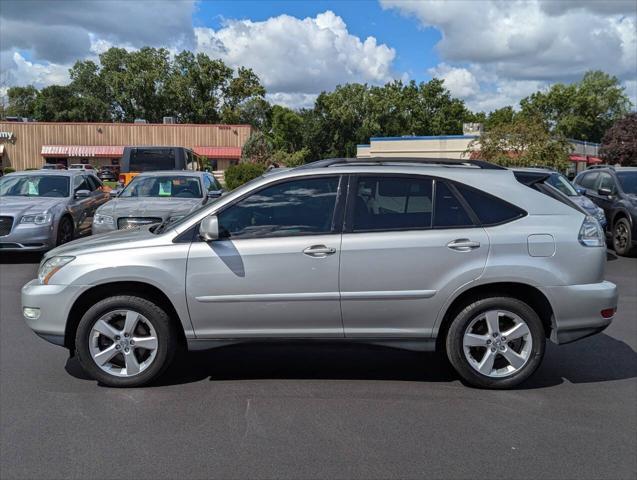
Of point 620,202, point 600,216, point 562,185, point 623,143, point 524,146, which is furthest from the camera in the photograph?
point 623,143

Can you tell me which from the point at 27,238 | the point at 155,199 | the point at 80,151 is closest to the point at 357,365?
the point at 155,199

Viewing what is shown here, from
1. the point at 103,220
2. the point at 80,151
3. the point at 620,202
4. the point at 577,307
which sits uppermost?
the point at 80,151

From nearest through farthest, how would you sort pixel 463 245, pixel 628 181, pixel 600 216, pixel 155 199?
pixel 463 245 → pixel 155 199 → pixel 600 216 → pixel 628 181

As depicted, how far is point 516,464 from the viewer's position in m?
3.82

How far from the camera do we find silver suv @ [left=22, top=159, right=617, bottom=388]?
4.82 metres

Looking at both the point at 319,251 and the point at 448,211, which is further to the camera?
the point at 448,211

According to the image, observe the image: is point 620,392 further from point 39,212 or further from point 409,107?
point 409,107

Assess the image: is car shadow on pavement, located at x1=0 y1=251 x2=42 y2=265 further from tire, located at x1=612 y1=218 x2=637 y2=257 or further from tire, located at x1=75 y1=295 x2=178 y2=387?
tire, located at x1=612 y1=218 x2=637 y2=257

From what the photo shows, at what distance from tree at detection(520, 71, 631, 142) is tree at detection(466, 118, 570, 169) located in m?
55.9

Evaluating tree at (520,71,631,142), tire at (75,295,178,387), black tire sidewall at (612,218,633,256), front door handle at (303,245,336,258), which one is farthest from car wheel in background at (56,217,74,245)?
tree at (520,71,631,142)

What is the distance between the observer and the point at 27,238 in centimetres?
1092

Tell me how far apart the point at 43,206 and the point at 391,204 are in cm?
Result: 856

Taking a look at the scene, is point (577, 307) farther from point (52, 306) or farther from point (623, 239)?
point (623, 239)

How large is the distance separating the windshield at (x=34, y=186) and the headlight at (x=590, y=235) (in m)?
10.4
